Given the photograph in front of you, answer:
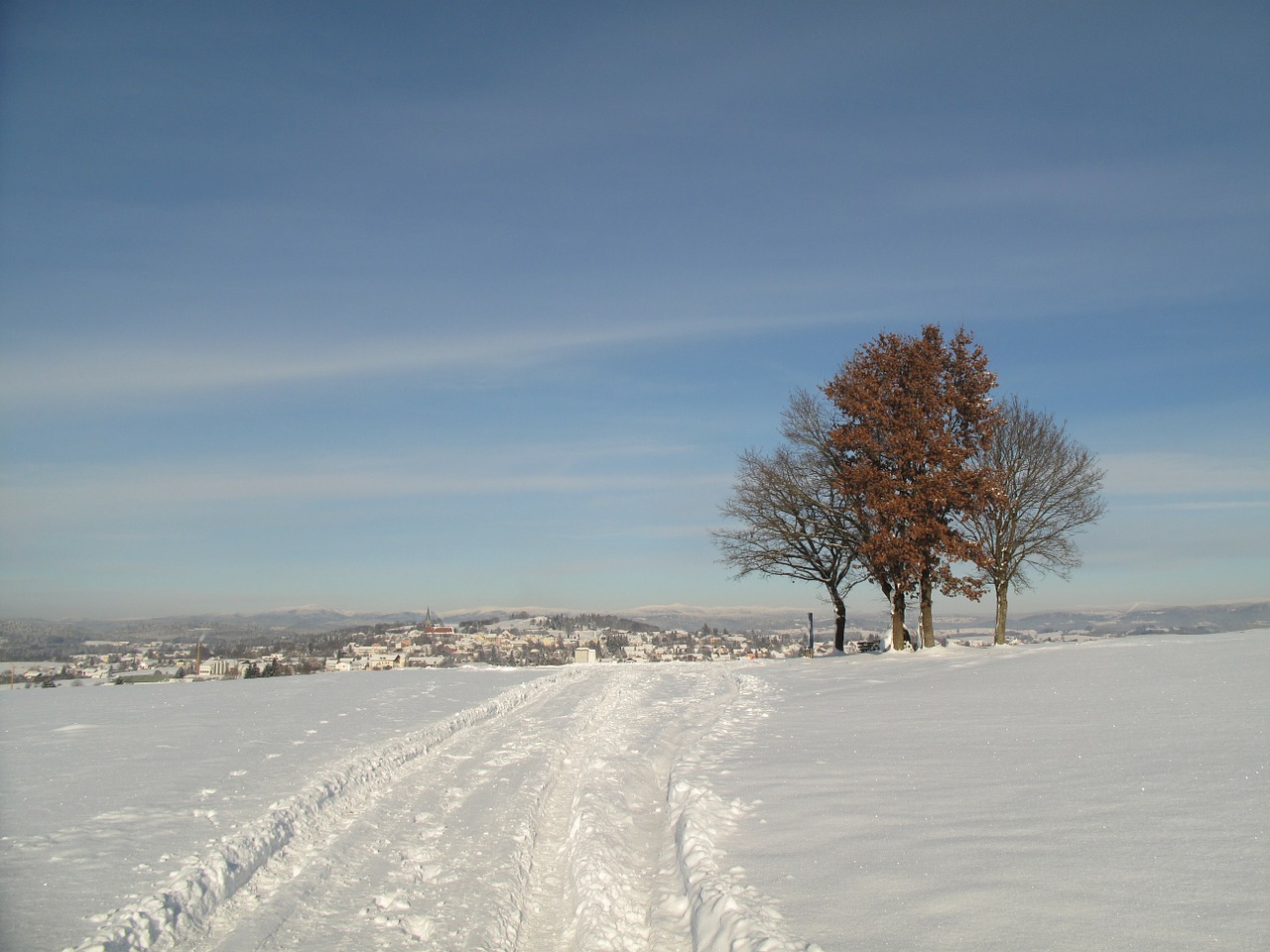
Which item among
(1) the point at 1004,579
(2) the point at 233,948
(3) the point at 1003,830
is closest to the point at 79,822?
(2) the point at 233,948

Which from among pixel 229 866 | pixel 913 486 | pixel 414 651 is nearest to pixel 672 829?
pixel 229 866

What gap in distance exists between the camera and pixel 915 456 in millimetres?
26062

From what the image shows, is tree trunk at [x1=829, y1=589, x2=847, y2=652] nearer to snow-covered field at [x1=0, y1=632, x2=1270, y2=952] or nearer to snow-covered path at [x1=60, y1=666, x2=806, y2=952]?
snow-covered field at [x1=0, y1=632, x2=1270, y2=952]

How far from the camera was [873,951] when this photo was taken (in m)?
4.35

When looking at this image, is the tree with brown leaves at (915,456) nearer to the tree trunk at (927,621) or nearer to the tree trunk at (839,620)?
the tree trunk at (927,621)

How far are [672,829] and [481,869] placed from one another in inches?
72.5

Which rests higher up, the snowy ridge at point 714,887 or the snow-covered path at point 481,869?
the snowy ridge at point 714,887

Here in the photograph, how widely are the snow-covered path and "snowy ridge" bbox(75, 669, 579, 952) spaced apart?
2cm

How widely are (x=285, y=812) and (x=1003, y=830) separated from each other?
6.11m

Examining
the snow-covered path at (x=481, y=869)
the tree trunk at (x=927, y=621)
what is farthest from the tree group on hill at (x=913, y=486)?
the snow-covered path at (x=481, y=869)

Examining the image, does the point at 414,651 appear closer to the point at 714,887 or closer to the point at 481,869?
the point at 481,869

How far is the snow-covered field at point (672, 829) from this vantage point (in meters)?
4.86

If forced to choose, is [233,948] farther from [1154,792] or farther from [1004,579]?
[1004,579]

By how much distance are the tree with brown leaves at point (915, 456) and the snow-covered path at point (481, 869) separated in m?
16.9
